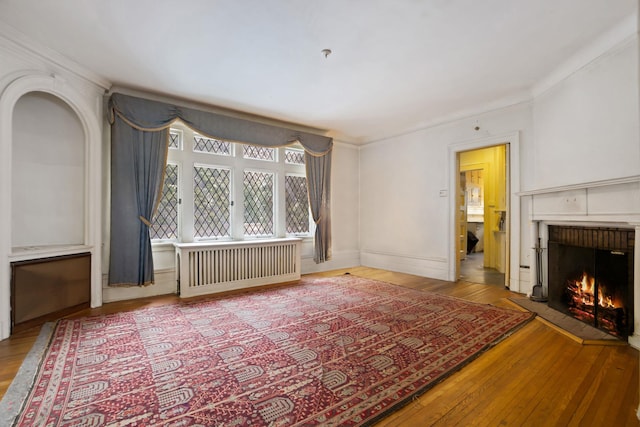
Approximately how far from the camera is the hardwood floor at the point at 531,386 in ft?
5.16

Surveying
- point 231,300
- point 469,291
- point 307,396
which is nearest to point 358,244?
point 469,291

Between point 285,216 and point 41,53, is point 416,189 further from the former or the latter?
point 41,53

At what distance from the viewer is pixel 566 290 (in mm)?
3299

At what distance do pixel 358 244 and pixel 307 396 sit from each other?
4773 mm

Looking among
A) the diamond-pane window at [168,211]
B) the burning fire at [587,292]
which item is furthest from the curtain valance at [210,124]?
the burning fire at [587,292]

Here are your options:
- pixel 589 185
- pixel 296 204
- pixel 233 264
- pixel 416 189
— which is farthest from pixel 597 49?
pixel 233 264

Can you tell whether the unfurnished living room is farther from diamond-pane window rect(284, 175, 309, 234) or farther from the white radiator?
diamond-pane window rect(284, 175, 309, 234)

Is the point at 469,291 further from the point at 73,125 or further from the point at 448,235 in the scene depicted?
the point at 73,125

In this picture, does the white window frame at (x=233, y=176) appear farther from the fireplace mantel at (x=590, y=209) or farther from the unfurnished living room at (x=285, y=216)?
the fireplace mantel at (x=590, y=209)

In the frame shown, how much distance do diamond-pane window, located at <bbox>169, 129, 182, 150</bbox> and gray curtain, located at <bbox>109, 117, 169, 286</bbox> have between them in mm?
367

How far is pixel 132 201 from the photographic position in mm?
3746

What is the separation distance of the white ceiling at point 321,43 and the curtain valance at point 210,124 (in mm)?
225

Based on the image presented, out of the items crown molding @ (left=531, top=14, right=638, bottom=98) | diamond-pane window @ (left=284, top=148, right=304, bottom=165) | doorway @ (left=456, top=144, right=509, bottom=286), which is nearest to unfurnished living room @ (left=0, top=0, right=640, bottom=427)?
crown molding @ (left=531, top=14, right=638, bottom=98)

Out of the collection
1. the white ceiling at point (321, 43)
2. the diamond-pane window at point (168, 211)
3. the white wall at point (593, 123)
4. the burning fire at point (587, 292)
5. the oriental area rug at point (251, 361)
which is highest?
the white ceiling at point (321, 43)
